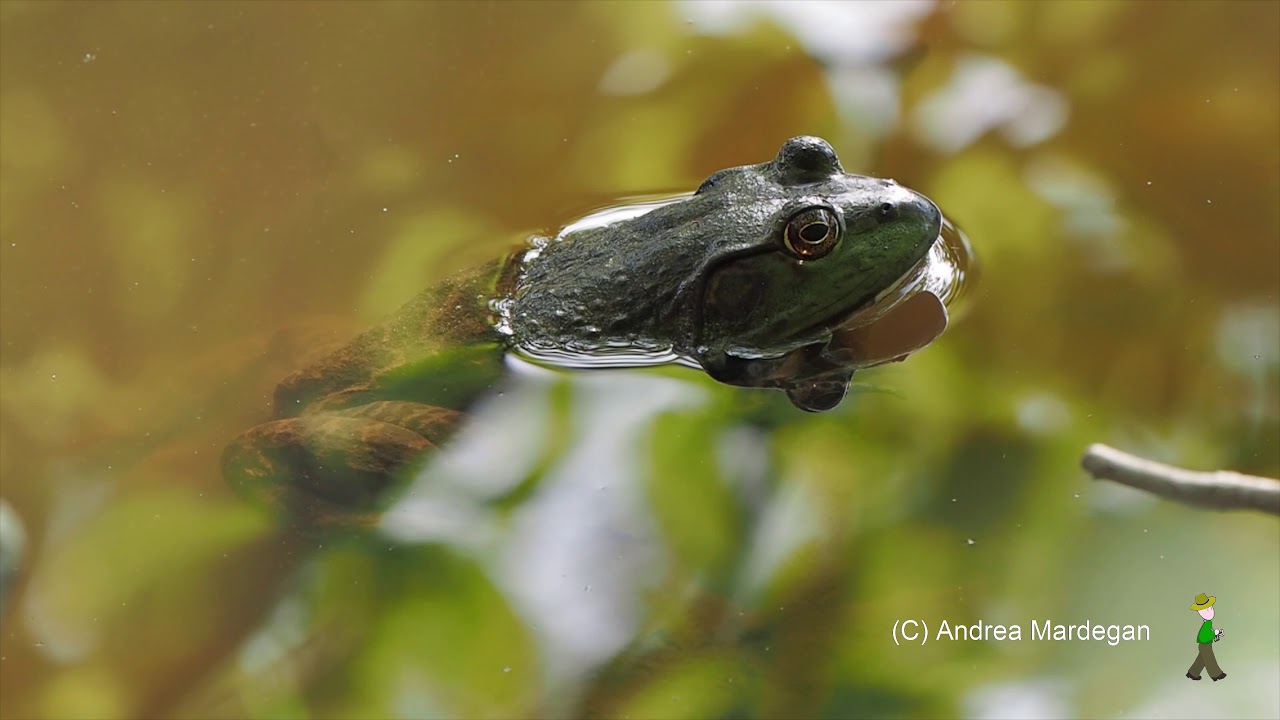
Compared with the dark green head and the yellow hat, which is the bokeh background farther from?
the dark green head

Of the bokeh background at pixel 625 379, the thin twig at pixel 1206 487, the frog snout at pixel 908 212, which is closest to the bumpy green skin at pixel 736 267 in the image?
the frog snout at pixel 908 212

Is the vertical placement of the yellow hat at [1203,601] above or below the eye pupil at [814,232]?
below

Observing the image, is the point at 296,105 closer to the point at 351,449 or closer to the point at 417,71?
the point at 417,71

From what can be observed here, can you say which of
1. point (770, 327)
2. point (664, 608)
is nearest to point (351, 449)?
point (664, 608)

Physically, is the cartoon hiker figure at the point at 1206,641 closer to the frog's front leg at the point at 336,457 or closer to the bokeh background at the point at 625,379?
the bokeh background at the point at 625,379

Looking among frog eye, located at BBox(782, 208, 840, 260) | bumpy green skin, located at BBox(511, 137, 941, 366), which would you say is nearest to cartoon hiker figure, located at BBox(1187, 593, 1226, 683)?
bumpy green skin, located at BBox(511, 137, 941, 366)

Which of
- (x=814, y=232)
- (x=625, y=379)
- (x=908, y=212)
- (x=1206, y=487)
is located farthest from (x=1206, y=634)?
(x=625, y=379)
